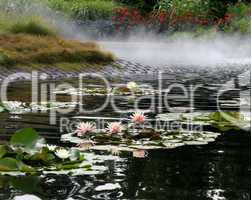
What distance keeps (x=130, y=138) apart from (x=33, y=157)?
5.21ft

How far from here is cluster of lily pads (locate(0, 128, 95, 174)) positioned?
566cm

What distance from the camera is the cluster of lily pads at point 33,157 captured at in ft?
18.6

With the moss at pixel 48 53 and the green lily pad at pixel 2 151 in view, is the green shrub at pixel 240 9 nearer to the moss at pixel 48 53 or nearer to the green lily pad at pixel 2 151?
the moss at pixel 48 53

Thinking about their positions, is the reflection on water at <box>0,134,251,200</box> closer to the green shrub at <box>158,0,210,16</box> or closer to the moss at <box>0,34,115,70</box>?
the moss at <box>0,34,115,70</box>

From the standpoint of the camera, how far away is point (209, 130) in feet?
27.0

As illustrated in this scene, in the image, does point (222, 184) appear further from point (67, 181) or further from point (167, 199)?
point (67, 181)

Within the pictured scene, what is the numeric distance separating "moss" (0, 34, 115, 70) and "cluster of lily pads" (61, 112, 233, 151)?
915cm

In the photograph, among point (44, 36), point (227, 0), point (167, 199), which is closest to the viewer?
point (167, 199)

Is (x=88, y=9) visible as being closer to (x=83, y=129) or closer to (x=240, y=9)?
(x=240, y=9)

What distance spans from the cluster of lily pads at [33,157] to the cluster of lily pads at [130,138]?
80cm

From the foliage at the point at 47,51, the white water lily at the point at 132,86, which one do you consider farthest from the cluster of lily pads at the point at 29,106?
the foliage at the point at 47,51

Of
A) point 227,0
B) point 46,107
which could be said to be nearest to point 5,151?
point 46,107

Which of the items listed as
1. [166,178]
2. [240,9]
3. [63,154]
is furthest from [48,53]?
[240,9]

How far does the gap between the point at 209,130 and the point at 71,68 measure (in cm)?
979
